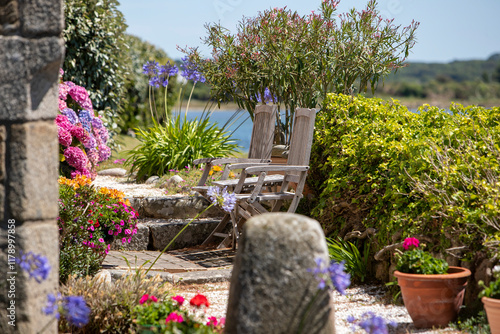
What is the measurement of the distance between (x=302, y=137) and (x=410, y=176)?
161cm

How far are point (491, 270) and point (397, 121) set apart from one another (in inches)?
70.8

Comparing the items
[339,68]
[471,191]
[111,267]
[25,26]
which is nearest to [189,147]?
[339,68]

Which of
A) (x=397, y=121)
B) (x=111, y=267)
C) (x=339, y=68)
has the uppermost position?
(x=339, y=68)

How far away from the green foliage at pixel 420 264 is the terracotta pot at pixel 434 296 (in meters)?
0.06

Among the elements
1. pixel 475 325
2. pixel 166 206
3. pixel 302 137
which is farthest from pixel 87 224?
pixel 475 325

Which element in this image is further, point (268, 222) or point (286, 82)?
point (286, 82)

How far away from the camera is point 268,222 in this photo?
216 centimetres

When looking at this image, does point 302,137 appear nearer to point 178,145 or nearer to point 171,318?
point 178,145

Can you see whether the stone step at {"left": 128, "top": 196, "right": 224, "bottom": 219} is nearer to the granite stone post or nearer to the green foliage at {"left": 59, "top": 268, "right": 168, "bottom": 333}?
the green foliage at {"left": 59, "top": 268, "right": 168, "bottom": 333}

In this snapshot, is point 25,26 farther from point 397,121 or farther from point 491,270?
point 397,121

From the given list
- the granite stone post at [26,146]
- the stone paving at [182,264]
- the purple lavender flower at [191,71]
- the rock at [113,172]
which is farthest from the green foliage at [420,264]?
the rock at [113,172]

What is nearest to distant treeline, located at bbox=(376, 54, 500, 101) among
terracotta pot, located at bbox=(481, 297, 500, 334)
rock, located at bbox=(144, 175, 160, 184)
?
rock, located at bbox=(144, 175, 160, 184)

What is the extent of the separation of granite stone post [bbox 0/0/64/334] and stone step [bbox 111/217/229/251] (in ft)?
9.07

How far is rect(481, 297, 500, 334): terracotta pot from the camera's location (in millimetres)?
2718
